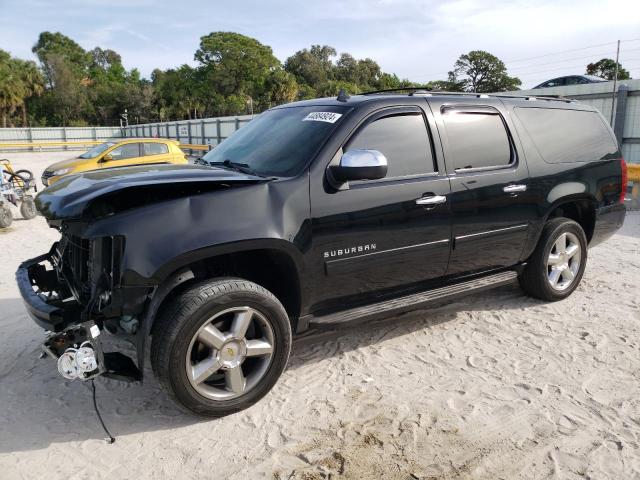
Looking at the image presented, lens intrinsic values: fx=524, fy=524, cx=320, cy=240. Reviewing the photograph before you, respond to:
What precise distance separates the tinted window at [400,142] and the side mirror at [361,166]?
0.86 feet

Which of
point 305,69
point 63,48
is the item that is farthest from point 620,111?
point 63,48

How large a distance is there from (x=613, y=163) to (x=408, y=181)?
8.98ft

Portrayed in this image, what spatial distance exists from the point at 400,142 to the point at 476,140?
80 centimetres

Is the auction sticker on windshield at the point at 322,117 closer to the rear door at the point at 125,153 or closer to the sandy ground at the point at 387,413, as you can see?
the sandy ground at the point at 387,413

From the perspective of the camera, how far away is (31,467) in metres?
2.79

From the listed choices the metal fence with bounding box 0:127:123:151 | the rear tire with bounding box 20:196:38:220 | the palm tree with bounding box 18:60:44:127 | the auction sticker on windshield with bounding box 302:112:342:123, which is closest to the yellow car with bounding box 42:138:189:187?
the rear tire with bounding box 20:196:38:220

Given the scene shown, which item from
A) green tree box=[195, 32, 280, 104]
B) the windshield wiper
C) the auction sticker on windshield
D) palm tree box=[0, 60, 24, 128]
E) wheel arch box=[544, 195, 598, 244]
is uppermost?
green tree box=[195, 32, 280, 104]

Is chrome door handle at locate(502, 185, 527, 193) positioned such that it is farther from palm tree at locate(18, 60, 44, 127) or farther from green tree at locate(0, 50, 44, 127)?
palm tree at locate(18, 60, 44, 127)

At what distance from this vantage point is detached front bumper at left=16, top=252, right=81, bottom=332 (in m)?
3.06

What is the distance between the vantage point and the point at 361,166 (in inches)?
131

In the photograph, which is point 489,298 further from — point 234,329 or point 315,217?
point 234,329

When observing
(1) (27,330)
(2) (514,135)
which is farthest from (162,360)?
(2) (514,135)

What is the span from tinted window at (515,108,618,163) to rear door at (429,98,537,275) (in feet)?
1.14

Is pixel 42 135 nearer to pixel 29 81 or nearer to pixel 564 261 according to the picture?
pixel 29 81
